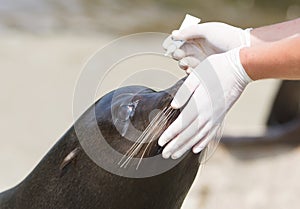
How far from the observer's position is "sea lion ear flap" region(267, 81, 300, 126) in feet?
21.2

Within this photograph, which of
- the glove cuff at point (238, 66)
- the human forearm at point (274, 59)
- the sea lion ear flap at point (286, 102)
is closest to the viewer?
the human forearm at point (274, 59)

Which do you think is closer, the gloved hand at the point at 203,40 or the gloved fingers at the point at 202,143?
the gloved fingers at the point at 202,143

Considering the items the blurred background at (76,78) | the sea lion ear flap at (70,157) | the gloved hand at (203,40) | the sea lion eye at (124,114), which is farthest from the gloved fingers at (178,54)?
the blurred background at (76,78)

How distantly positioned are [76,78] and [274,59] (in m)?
5.73

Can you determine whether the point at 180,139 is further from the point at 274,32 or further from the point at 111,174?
the point at 274,32

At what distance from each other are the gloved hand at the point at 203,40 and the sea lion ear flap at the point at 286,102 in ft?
12.1

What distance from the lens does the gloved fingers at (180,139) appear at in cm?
253

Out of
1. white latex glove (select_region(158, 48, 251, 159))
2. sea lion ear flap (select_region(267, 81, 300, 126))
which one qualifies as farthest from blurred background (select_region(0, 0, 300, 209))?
white latex glove (select_region(158, 48, 251, 159))

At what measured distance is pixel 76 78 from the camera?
26.7 ft

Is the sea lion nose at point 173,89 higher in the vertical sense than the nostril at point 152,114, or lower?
higher

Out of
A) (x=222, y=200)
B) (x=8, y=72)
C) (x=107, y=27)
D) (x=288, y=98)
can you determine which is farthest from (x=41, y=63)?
(x=222, y=200)

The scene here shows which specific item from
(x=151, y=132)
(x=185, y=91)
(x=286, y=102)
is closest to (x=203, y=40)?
(x=185, y=91)

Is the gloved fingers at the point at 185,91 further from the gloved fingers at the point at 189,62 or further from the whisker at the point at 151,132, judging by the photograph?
the gloved fingers at the point at 189,62

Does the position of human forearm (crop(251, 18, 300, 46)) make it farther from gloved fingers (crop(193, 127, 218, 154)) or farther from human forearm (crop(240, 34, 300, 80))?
gloved fingers (crop(193, 127, 218, 154))
